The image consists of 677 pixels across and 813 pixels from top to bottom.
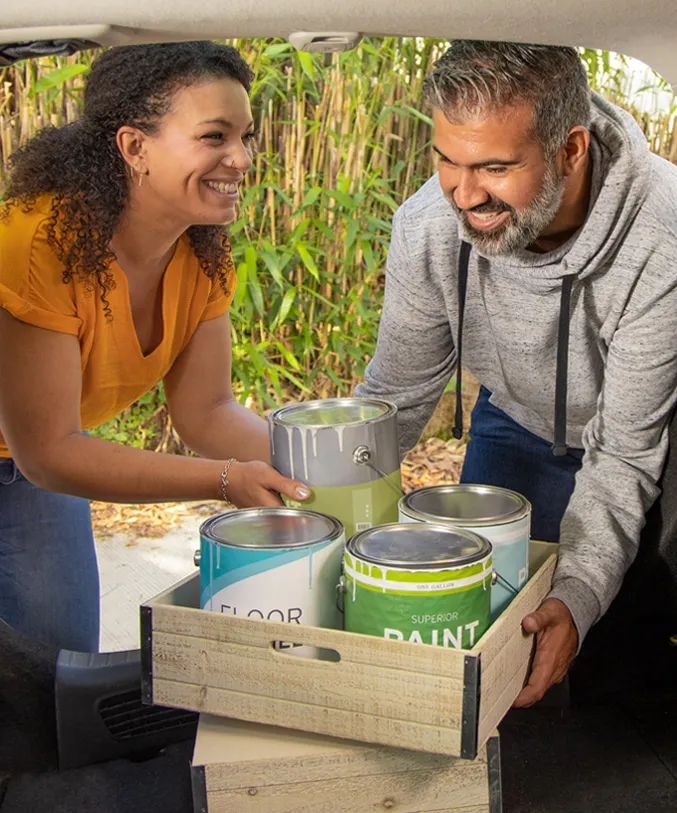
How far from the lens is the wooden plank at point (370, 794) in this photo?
1.13 meters

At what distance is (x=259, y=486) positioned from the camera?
Answer: 131 cm

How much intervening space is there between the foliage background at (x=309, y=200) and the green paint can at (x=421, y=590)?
2.42 m

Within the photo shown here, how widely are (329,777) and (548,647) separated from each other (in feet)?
1.00

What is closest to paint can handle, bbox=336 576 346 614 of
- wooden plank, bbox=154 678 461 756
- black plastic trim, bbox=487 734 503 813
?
wooden plank, bbox=154 678 461 756

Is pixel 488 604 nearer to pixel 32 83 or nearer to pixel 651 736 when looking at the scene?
pixel 651 736

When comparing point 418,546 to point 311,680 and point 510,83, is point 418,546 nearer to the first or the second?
point 311,680

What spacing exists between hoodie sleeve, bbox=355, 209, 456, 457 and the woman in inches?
9.9

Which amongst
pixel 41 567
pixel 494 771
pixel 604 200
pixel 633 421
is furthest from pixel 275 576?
pixel 41 567

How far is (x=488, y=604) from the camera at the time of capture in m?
1.08

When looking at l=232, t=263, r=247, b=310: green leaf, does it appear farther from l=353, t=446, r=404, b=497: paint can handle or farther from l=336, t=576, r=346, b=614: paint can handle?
l=336, t=576, r=346, b=614: paint can handle

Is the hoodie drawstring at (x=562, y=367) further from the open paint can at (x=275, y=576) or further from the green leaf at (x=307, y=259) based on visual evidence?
the green leaf at (x=307, y=259)

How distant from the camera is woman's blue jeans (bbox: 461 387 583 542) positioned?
1919mm

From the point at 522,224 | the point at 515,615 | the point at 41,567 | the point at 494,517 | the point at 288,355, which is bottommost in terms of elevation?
the point at 41,567

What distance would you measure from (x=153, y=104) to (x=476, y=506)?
2.88 feet
